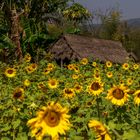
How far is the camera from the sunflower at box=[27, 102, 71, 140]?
344cm

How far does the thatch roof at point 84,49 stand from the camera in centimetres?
2777

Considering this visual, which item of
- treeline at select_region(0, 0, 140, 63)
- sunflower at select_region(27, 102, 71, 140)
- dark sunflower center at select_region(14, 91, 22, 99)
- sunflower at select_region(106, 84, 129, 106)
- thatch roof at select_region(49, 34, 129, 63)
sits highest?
sunflower at select_region(27, 102, 71, 140)

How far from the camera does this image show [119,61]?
29422 millimetres

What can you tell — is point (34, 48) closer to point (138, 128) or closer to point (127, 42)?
point (138, 128)

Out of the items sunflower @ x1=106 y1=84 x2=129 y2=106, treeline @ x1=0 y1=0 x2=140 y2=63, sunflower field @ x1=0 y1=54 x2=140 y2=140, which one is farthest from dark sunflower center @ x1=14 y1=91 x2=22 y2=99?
treeline @ x1=0 y1=0 x2=140 y2=63

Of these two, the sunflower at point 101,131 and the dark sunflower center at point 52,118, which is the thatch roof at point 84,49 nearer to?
the dark sunflower center at point 52,118

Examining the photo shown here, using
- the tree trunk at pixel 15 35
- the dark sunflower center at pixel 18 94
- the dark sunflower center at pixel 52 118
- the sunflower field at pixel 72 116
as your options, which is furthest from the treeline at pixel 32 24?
the dark sunflower center at pixel 52 118

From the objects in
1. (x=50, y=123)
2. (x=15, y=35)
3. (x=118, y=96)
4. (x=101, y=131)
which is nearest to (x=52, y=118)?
(x=50, y=123)

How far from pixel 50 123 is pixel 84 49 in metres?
24.9

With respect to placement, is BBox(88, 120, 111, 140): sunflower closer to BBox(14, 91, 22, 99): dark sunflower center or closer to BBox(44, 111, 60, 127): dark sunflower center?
BBox(44, 111, 60, 127): dark sunflower center

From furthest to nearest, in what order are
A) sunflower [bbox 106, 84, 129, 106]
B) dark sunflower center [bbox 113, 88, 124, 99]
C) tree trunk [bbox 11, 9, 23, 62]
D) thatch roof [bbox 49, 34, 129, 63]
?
thatch roof [bbox 49, 34, 129, 63] < tree trunk [bbox 11, 9, 23, 62] < dark sunflower center [bbox 113, 88, 124, 99] < sunflower [bbox 106, 84, 129, 106]

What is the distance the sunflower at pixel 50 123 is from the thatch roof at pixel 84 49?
23378 millimetres

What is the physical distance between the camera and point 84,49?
28.4 meters

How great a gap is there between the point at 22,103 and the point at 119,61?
937 inches
